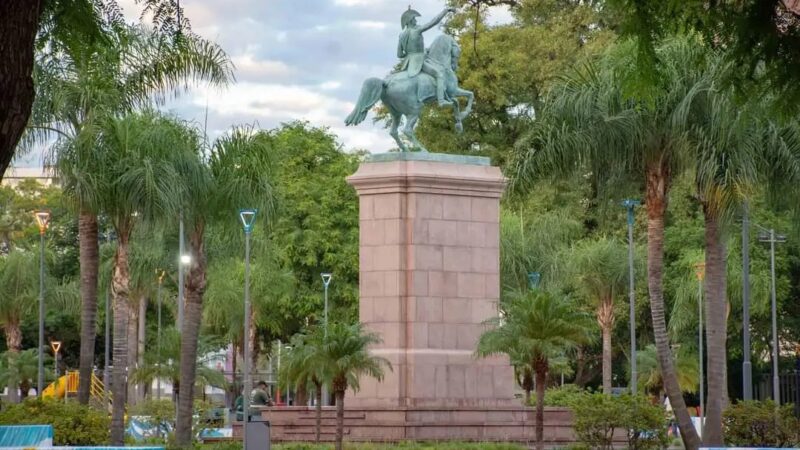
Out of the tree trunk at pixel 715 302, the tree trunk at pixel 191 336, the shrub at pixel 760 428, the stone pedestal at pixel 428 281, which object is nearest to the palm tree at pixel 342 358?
the stone pedestal at pixel 428 281

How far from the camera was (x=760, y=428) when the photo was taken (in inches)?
1298

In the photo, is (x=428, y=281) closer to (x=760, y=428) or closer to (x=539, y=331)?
(x=539, y=331)

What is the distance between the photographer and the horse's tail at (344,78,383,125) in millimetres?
39281

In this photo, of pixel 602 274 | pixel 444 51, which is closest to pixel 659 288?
pixel 444 51

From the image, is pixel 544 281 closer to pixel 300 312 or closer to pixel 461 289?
pixel 300 312

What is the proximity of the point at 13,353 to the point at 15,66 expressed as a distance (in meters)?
71.4

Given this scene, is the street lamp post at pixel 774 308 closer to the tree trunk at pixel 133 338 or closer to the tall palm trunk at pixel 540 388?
the tall palm trunk at pixel 540 388

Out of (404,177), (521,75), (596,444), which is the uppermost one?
(521,75)

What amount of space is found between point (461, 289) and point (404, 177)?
2.79 meters

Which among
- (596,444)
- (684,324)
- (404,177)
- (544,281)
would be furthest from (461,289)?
(684,324)

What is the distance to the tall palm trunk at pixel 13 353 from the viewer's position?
75.7 metres

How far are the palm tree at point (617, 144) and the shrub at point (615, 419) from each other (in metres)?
1.35

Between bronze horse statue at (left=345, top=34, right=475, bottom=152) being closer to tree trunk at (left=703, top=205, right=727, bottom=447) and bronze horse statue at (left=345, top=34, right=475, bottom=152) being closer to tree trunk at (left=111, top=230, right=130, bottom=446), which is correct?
tree trunk at (left=111, top=230, right=130, bottom=446)

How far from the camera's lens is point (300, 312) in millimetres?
70500
